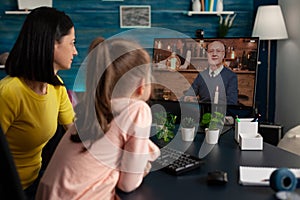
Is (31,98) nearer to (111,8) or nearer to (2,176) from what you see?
(2,176)

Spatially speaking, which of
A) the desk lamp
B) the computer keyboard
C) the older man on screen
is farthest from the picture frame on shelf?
the computer keyboard

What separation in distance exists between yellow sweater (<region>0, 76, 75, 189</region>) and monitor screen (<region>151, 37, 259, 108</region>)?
0.51 m

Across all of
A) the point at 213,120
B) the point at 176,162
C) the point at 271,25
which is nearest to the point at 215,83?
the point at 213,120

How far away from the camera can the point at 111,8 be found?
3.61 m

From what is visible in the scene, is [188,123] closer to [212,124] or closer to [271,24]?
[212,124]

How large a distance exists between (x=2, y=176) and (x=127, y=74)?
442 millimetres

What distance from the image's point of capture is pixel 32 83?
63.9 inches

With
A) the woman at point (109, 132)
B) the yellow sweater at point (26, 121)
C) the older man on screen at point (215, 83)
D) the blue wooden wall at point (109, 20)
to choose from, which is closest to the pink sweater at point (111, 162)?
the woman at point (109, 132)

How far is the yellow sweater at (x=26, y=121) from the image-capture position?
1.52m

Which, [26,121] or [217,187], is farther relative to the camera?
[26,121]

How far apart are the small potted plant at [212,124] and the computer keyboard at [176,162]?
22 centimetres

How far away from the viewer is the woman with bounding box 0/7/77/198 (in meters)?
1.51

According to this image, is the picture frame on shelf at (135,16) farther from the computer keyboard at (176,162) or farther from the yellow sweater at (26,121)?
the computer keyboard at (176,162)

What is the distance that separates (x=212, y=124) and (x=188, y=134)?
12 cm
